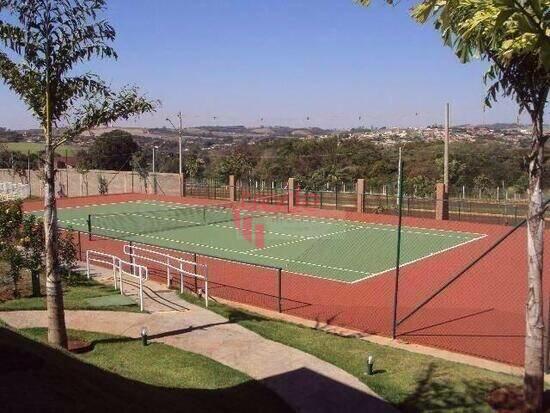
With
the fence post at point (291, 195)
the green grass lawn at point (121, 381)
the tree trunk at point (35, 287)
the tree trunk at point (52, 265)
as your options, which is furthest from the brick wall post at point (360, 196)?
the tree trunk at point (52, 265)

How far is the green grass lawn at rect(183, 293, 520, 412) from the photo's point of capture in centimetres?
930

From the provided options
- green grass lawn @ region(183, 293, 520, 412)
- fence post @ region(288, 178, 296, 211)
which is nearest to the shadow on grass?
green grass lawn @ region(183, 293, 520, 412)

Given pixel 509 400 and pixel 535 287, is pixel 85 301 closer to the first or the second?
pixel 509 400

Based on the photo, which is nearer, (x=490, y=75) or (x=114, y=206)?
(x=490, y=75)

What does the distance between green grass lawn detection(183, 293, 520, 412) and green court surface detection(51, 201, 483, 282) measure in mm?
9958

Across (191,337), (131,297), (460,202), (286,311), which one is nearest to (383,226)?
(460,202)

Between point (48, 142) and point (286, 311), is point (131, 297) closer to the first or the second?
point (286, 311)

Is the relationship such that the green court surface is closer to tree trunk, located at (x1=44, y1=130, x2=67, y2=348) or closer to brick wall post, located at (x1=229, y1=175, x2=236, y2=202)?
brick wall post, located at (x1=229, y1=175, x2=236, y2=202)

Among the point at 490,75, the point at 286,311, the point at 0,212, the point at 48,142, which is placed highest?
the point at 490,75

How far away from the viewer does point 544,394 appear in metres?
9.12

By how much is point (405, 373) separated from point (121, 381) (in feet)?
16.9

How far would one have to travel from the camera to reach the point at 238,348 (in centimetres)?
1211

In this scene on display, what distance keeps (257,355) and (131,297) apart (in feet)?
20.5

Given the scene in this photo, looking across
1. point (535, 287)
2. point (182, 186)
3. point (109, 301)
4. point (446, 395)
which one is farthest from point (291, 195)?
point (535, 287)
